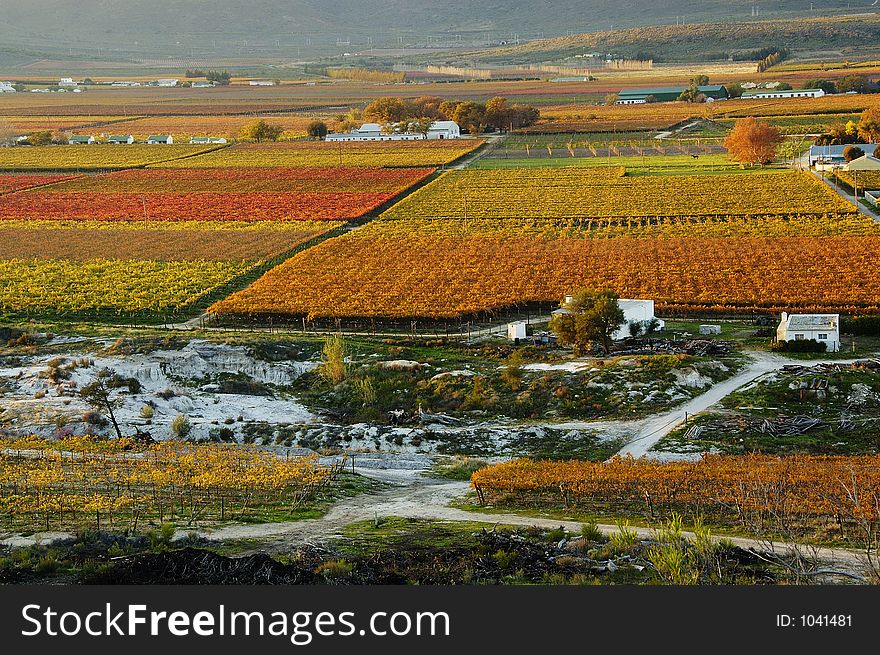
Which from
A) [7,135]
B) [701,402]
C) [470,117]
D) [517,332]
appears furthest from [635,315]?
[7,135]

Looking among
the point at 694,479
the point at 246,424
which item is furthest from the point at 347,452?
the point at 694,479

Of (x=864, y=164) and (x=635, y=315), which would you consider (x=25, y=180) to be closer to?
(x=864, y=164)

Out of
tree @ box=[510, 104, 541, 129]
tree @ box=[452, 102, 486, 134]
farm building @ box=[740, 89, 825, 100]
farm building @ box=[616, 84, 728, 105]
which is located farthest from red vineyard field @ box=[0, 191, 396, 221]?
farm building @ box=[616, 84, 728, 105]

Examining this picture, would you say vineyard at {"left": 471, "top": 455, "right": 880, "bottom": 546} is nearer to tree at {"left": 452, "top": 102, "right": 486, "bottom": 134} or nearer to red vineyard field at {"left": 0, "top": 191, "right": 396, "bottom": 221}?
red vineyard field at {"left": 0, "top": 191, "right": 396, "bottom": 221}

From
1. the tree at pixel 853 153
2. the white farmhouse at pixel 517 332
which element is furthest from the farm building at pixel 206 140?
the white farmhouse at pixel 517 332

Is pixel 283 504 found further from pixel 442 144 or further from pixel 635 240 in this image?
pixel 442 144

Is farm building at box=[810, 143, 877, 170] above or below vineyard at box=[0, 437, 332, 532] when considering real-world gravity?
above

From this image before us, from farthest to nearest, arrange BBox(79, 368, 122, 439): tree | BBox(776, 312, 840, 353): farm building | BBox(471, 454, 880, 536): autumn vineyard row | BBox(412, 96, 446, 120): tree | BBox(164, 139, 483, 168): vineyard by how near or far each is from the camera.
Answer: BBox(412, 96, 446, 120): tree < BBox(164, 139, 483, 168): vineyard < BBox(776, 312, 840, 353): farm building < BBox(79, 368, 122, 439): tree < BBox(471, 454, 880, 536): autumn vineyard row
